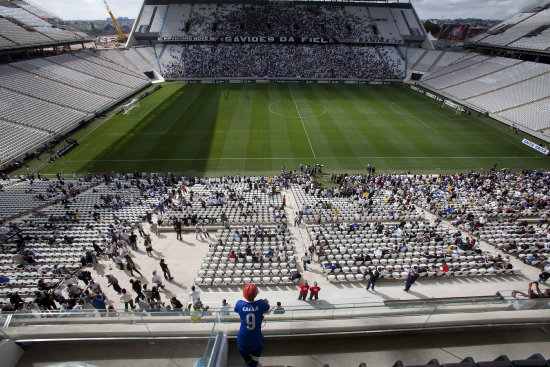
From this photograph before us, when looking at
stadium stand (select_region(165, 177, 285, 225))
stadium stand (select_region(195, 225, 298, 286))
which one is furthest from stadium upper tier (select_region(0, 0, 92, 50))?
stadium stand (select_region(195, 225, 298, 286))

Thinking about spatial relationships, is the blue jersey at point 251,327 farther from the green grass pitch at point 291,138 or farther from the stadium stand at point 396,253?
the green grass pitch at point 291,138

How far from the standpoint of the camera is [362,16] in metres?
83.9

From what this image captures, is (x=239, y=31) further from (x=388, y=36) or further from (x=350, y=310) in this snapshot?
(x=350, y=310)

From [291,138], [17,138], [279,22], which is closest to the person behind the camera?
[17,138]

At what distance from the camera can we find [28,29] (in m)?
53.3

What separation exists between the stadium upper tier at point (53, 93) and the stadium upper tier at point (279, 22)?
991 inches

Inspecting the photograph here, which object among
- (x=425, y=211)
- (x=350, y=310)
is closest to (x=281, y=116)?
(x=425, y=211)

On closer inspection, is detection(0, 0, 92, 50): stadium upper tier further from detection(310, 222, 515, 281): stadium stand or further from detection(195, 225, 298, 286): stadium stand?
detection(310, 222, 515, 281): stadium stand

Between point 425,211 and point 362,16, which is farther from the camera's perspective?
point 362,16

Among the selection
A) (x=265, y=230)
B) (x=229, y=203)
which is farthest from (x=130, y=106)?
(x=265, y=230)

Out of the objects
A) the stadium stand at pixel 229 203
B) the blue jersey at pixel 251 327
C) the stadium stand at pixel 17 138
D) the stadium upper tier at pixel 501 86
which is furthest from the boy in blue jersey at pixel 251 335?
the stadium upper tier at pixel 501 86

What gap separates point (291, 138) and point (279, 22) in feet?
195

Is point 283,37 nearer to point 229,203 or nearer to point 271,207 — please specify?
point 229,203

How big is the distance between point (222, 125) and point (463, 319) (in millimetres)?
39985
